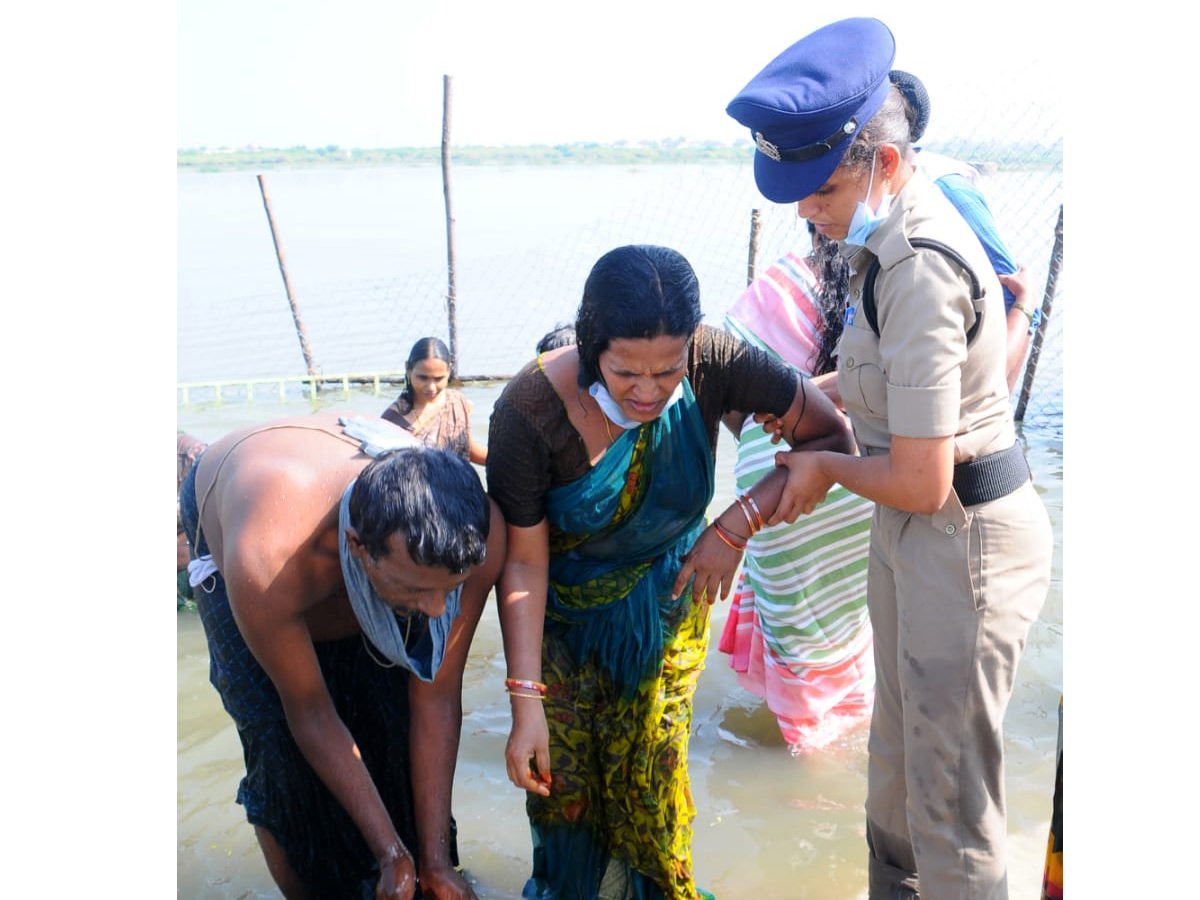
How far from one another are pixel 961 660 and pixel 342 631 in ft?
5.00

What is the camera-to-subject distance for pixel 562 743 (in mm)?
2867

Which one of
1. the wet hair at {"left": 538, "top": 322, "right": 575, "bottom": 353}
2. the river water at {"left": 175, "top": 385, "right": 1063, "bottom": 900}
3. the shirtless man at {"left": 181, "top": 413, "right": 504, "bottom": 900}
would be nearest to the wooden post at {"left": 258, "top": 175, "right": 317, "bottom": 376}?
the river water at {"left": 175, "top": 385, "right": 1063, "bottom": 900}

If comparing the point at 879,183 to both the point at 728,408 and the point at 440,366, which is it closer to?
the point at 728,408

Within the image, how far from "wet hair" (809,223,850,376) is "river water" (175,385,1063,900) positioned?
4.83 ft

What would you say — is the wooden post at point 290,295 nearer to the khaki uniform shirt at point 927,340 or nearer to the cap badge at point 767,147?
the cap badge at point 767,147

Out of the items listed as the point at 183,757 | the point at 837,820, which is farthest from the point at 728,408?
the point at 183,757

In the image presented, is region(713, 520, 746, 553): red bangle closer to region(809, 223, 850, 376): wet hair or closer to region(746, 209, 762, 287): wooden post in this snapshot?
region(809, 223, 850, 376): wet hair

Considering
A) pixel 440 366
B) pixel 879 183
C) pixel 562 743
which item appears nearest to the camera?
pixel 879 183

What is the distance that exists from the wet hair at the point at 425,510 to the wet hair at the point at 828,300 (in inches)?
56.2

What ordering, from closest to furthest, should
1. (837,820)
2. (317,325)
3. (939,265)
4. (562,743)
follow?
(939,265) → (562,743) → (837,820) → (317,325)

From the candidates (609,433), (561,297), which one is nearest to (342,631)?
(609,433)

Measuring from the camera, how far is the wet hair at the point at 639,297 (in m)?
2.29

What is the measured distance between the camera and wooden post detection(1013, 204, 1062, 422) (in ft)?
24.7

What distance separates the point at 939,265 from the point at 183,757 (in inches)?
133
